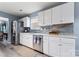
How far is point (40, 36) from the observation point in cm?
292

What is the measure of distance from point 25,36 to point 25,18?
20.9 inches

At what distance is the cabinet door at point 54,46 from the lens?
2.52 meters

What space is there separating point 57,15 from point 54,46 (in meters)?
0.83

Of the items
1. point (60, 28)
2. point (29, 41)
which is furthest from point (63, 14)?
point (29, 41)

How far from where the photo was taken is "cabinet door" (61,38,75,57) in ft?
7.36

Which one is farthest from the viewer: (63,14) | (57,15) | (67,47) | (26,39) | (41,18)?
(26,39)

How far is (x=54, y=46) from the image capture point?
2.66 meters

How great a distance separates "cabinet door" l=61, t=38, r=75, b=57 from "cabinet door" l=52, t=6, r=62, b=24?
24.4 inches

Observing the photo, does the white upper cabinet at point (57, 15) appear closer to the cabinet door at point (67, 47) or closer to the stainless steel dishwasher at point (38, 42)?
the stainless steel dishwasher at point (38, 42)

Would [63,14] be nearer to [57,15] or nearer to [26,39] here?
[57,15]

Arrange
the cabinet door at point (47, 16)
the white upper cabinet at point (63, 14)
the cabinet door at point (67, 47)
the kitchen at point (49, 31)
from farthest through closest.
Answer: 1. the cabinet door at point (47, 16)
2. the kitchen at point (49, 31)
3. the white upper cabinet at point (63, 14)
4. the cabinet door at point (67, 47)

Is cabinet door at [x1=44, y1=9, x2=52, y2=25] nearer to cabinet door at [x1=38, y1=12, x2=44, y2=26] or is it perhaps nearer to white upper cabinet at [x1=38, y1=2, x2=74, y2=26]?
white upper cabinet at [x1=38, y1=2, x2=74, y2=26]

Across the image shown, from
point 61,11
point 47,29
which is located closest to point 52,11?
point 61,11

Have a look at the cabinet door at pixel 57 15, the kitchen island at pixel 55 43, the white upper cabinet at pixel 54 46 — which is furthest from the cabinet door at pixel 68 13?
the white upper cabinet at pixel 54 46
